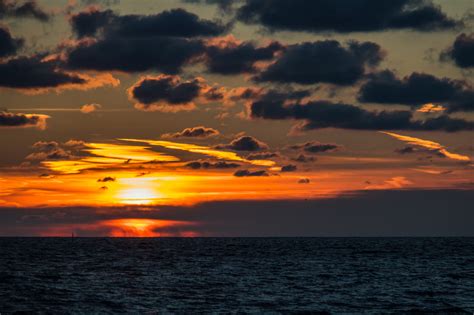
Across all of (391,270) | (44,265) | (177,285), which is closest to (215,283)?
(177,285)

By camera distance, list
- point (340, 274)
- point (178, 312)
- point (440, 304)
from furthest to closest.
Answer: point (340, 274) → point (440, 304) → point (178, 312)

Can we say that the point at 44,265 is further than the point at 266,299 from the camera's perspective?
Yes

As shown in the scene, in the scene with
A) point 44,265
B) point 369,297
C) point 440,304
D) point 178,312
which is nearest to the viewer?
point 178,312

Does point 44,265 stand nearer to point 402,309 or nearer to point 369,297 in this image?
point 369,297

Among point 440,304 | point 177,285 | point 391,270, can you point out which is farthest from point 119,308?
point 391,270

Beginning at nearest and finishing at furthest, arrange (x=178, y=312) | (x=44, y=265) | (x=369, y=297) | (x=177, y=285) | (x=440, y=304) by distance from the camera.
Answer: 1. (x=178, y=312)
2. (x=440, y=304)
3. (x=369, y=297)
4. (x=177, y=285)
5. (x=44, y=265)

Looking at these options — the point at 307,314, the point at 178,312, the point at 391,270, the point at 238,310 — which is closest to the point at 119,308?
the point at 178,312

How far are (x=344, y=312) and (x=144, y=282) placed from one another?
3422 cm

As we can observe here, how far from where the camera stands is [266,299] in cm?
7869

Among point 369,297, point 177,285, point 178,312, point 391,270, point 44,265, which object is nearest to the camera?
point 178,312

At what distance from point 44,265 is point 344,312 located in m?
76.8

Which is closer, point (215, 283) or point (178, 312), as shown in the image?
point (178, 312)

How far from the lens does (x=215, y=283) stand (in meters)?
96.4

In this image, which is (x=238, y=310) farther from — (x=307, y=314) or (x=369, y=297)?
(x=369, y=297)
